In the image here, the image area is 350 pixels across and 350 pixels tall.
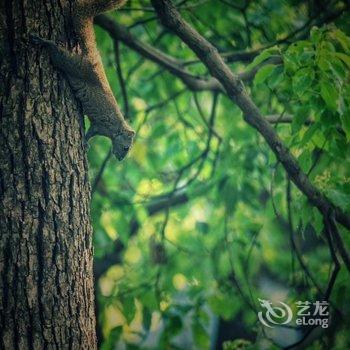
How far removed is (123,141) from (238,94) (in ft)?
3.34

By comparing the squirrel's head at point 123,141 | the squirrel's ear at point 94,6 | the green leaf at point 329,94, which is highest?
the squirrel's ear at point 94,6

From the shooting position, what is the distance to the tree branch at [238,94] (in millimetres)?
2102

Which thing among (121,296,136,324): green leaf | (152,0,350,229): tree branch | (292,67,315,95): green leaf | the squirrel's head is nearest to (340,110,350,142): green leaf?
(292,67,315,95): green leaf

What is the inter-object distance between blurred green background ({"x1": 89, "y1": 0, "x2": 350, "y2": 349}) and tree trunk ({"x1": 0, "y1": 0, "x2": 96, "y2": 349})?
968 mm

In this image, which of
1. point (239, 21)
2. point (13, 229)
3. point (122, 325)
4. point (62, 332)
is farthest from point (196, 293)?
point (239, 21)

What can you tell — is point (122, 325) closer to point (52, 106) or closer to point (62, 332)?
point (62, 332)

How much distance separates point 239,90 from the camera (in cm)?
217

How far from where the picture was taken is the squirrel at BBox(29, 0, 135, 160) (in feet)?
5.23

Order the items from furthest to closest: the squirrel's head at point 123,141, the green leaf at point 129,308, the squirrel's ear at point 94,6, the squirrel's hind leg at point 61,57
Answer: the squirrel's head at point 123,141
the green leaf at point 129,308
the squirrel's ear at point 94,6
the squirrel's hind leg at point 61,57

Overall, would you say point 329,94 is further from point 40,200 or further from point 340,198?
point 40,200

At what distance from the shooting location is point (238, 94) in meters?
2.17

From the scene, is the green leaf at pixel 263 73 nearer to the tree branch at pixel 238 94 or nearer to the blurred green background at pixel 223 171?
the blurred green background at pixel 223 171

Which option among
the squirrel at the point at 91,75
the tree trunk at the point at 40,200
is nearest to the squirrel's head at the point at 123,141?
the squirrel at the point at 91,75

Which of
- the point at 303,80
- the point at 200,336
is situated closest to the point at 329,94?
the point at 303,80
